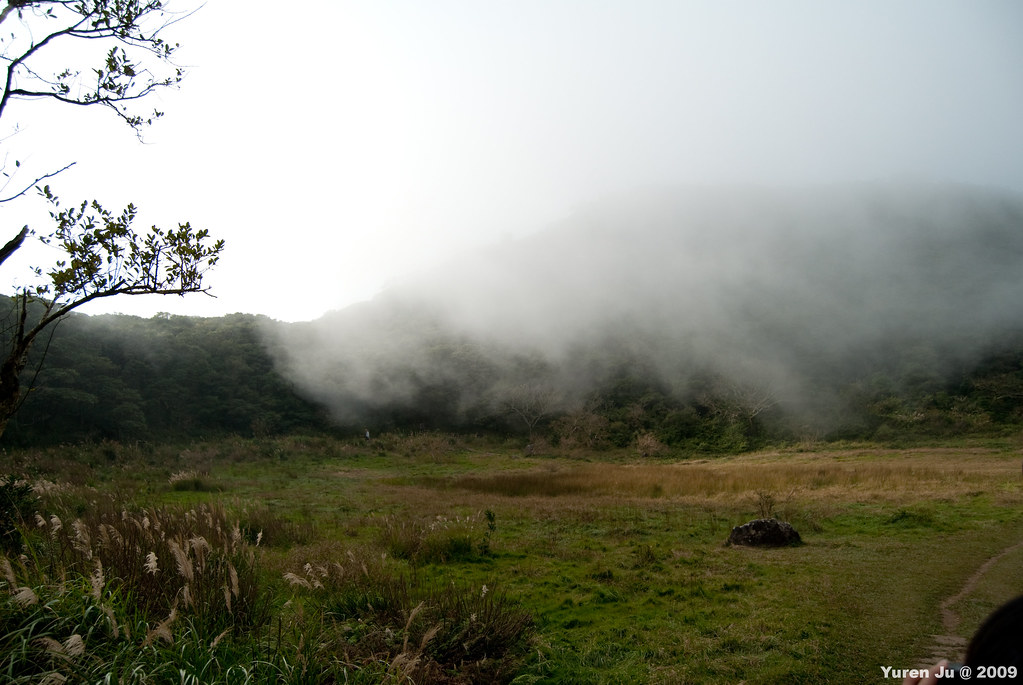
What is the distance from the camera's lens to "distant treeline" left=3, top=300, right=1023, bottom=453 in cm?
4034

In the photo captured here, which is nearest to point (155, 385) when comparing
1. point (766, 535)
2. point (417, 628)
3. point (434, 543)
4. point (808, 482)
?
point (434, 543)

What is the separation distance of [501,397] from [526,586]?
5008 centimetres

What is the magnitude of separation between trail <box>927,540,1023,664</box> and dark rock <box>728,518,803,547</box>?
3.12m

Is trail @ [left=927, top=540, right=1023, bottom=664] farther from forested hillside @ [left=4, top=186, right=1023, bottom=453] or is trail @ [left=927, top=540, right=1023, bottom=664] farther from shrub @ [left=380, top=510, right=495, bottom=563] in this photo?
forested hillside @ [left=4, top=186, right=1023, bottom=453]

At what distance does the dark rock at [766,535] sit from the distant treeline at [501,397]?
3582cm

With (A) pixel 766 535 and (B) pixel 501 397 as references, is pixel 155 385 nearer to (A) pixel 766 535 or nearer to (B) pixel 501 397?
(B) pixel 501 397

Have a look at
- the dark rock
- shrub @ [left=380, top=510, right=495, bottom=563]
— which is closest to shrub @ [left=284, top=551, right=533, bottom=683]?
shrub @ [left=380, top=510, right=495, bottom=563]

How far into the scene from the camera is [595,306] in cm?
8288

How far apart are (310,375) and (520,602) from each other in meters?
56.0

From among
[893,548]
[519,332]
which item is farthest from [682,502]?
[519,332]

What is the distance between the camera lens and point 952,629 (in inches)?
239

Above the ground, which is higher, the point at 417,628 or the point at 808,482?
the point at 417,628

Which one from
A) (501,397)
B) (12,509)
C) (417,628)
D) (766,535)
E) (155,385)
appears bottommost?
(501,397)

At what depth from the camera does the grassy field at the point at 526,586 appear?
3854 millimetres
